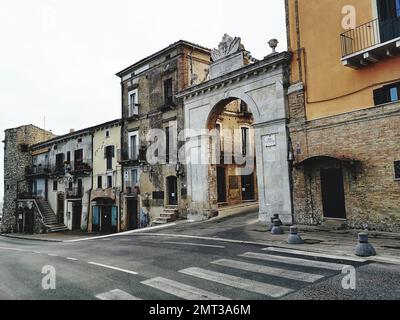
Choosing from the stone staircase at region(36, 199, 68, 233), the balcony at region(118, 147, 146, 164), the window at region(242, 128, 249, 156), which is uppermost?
the window at region(242, 128, 249, 156)

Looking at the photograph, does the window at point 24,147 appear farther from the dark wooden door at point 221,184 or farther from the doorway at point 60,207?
the dark wooden door at point 221,184

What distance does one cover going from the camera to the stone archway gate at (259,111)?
14.7 m

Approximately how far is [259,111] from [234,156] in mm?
7571

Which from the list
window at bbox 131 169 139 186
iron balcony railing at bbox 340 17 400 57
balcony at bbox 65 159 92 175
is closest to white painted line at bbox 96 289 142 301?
iron balcony railing at bbox 340 17 400 57

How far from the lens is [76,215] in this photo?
30.4m

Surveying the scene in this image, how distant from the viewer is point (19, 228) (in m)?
35.2

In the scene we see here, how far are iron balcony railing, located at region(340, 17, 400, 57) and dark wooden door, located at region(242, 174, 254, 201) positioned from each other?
Answer: 514 inches

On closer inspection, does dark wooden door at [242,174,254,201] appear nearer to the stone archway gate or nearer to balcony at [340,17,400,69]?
the stone archway gate

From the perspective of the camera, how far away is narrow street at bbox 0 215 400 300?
18.6ft

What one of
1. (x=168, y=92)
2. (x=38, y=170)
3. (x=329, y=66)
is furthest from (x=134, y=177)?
(x=38, y=170)
